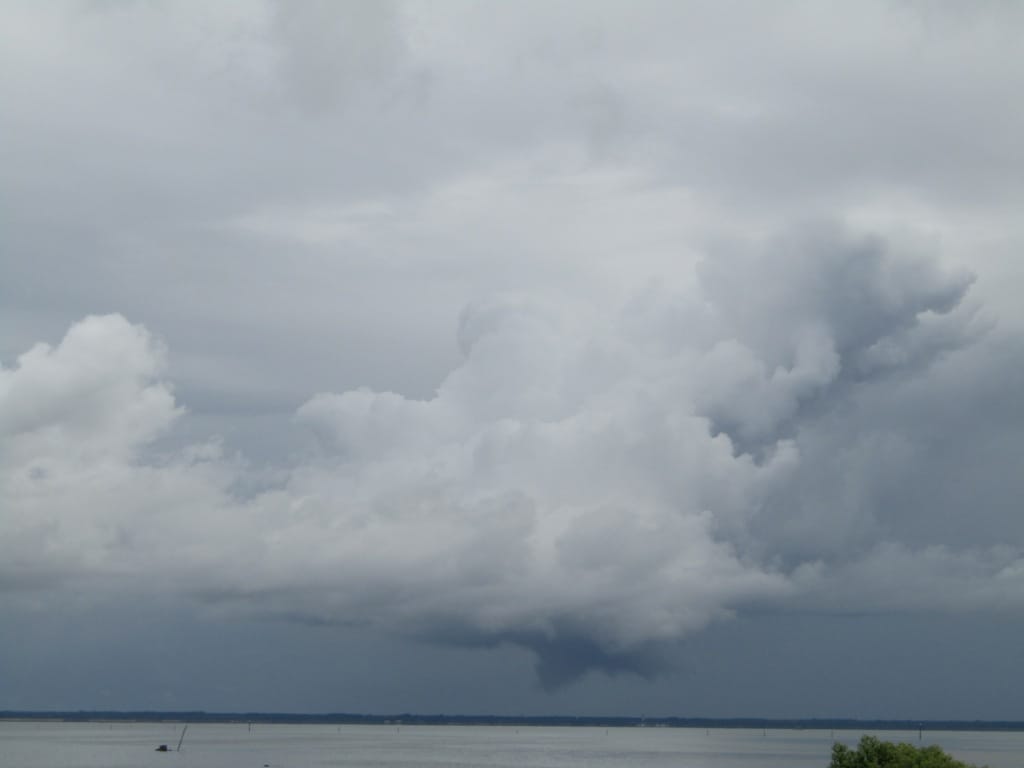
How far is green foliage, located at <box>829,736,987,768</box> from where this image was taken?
93.9 metres

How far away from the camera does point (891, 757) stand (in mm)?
97312

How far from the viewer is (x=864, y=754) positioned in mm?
99688

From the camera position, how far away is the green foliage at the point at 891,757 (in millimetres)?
93875

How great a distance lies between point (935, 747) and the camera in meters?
98.2

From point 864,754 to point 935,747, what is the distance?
231 inches
